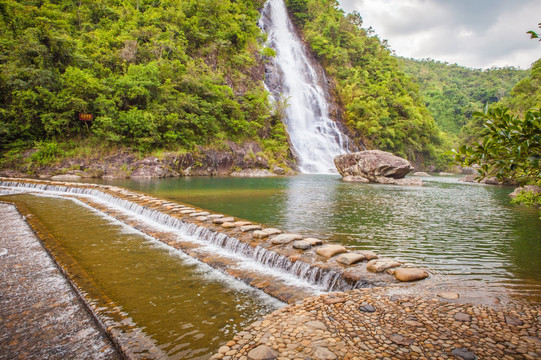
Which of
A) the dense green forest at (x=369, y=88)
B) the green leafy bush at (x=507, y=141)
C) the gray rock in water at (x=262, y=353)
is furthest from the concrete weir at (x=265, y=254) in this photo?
the dense green forest at (x=369, y=88)

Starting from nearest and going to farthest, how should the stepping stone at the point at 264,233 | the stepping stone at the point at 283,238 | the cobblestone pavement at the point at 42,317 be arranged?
the cobblestone pavement at the point at 42,317
the stepping stone at the point at 283,238
the stepping stone at the point at 264,233

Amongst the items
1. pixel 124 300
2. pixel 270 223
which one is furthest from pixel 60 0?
pixel 124 300

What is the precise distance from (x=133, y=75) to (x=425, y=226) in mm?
23604

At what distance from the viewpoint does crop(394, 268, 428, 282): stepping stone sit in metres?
4.12

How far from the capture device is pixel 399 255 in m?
5.84

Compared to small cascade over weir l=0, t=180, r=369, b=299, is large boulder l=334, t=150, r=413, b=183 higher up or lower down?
higher up

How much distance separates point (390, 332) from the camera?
2.71 meters

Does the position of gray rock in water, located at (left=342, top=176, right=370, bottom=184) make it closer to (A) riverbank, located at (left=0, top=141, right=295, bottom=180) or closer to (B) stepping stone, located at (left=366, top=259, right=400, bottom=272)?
(A) riverbank, located at (left=0, top=141, right=295, bottom=180)

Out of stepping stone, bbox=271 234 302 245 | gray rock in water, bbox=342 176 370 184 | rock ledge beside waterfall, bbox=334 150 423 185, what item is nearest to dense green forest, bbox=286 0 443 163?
rock ledge beside waterfall, bbox=334 150 423 185

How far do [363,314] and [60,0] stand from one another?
4259cm

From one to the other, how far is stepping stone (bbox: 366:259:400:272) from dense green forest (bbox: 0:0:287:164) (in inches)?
853

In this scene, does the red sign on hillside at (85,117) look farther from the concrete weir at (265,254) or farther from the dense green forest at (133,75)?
the concrete weir at (265,254)

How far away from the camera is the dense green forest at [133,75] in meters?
21.0

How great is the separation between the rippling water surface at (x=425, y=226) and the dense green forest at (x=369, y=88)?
26590 millimetres
